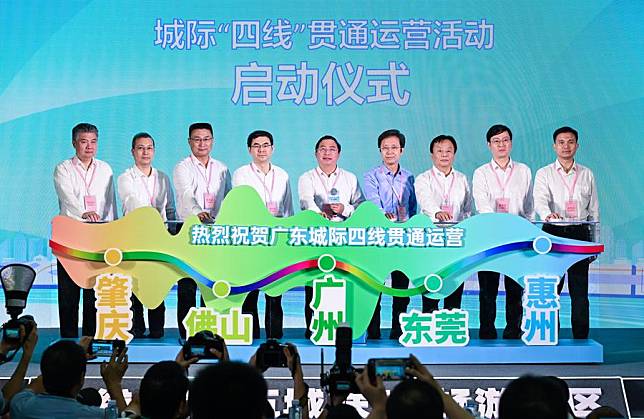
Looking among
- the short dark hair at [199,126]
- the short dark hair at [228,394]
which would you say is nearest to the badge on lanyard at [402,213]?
the short dark hair at [199,126]

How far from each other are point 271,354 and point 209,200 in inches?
132

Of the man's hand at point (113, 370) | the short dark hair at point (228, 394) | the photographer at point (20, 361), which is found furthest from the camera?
the photographer at point (20, 361)

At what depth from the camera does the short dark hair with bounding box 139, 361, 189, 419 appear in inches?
118

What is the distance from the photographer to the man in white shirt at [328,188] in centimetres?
700

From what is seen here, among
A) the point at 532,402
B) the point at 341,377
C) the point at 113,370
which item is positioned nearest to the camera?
the point at 532,402

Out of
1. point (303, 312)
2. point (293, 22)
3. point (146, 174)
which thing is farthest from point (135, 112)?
point (303, 312)

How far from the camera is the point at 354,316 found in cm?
696

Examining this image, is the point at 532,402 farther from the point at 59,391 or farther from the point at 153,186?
the point at 153,186

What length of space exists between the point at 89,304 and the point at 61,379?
372cm

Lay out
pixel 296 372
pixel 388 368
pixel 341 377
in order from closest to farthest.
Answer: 1. pixel 388 368
2. pixel 341 377
3. pixel 296 372

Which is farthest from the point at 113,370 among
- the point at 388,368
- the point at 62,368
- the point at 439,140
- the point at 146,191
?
the point at 439,140

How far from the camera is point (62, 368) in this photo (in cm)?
340

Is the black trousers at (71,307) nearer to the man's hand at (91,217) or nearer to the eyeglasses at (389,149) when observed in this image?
the man's hand at (91,217)

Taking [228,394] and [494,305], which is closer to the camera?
[228,394]
